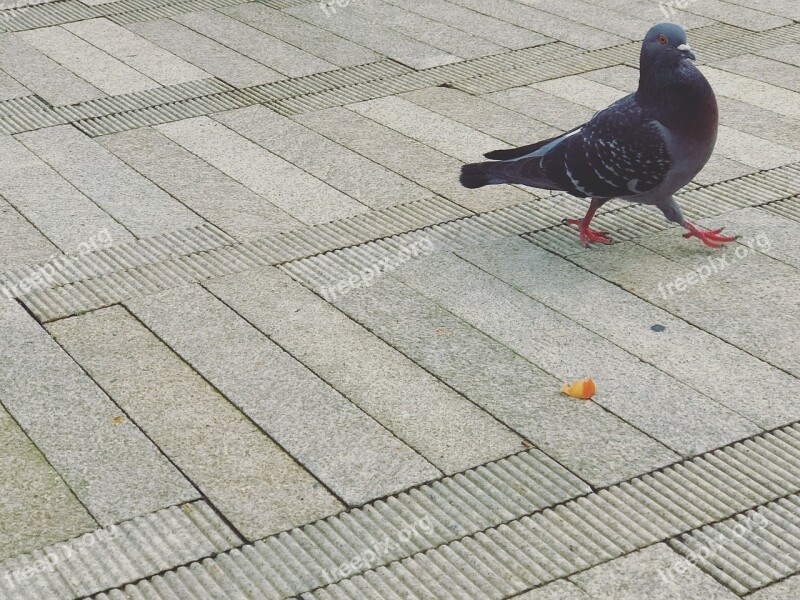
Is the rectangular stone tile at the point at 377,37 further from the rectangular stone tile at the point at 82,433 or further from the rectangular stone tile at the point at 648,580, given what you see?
the rectangular stone tile at the point at 648,580

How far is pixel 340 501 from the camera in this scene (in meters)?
4.34

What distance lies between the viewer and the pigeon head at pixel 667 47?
19.0 feet

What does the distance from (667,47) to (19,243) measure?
369 centimetres

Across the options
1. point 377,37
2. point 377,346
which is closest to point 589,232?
point 377,346

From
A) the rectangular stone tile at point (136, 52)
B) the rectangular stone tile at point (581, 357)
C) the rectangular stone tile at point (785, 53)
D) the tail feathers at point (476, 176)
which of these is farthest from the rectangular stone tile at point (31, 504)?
the rectangular stone tile at point (785, 53)

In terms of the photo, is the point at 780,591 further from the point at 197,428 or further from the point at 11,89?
the point at 11,89

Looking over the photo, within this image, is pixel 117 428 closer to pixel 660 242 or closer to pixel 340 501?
pixel 340 501

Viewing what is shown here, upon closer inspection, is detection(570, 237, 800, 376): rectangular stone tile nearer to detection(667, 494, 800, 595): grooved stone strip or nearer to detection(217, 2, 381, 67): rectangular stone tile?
detection(667, 494, 800, 595): grooved stone strip

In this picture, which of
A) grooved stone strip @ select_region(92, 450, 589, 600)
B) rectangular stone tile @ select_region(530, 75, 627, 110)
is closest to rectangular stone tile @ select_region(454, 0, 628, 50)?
rectangular stone tile @ select_region(530, 75, 627, 110)

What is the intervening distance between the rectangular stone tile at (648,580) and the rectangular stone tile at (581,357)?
2.38 feet

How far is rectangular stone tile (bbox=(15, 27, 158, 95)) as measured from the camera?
358 inches

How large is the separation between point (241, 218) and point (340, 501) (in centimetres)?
284

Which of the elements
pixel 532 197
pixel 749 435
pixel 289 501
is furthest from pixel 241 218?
pixel 749 435

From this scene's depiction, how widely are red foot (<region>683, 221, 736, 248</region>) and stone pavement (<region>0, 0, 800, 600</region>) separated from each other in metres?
0.08
